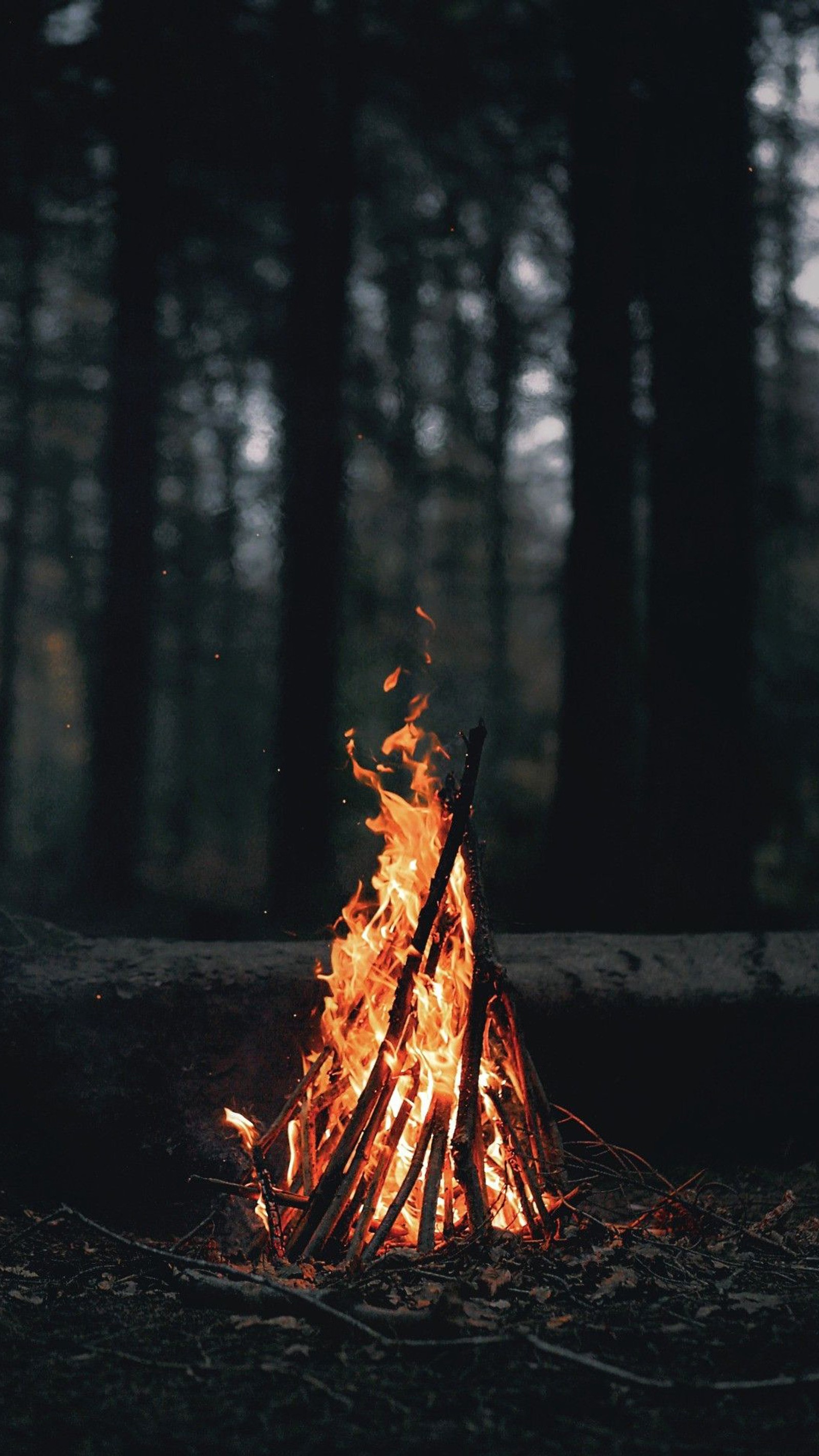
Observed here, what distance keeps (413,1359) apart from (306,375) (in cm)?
817

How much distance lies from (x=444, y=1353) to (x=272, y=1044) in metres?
1.75

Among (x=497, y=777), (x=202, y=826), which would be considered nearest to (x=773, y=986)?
(x=497, y=777)

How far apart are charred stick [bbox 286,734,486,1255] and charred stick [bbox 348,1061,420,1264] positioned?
0.09 meters

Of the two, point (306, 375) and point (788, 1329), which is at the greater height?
point (306, 375)

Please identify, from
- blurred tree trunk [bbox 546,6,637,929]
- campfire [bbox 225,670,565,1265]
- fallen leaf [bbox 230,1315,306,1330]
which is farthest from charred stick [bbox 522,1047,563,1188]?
blurred tree trunk [bbox 546,6,637,929]

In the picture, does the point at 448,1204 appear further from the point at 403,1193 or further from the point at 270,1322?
the point at 270,1322

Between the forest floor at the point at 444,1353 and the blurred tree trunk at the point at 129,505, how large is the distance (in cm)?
770

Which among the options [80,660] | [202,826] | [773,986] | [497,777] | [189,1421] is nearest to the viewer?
[189,1421]

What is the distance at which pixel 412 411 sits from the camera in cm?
1444

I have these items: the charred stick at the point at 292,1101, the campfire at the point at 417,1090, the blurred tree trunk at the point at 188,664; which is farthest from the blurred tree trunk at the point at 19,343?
the charred stick at the point at 292,1101

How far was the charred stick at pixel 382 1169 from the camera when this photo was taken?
3.14m

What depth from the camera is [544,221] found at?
38.4ft

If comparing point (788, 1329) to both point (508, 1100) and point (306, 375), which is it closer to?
point (508, 1100)

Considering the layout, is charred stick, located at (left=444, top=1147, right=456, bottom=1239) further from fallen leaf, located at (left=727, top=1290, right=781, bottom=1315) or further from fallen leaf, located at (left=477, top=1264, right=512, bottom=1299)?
fallen leaf, located at (left=727, top=1290, right=781, bottom=1315)
